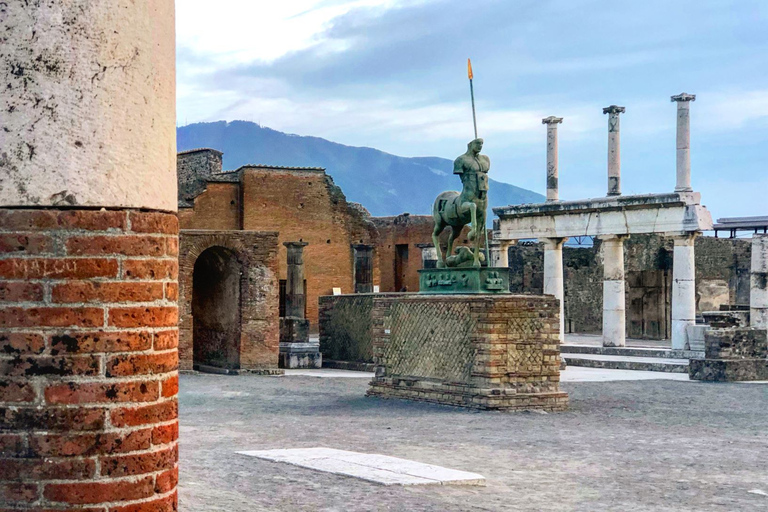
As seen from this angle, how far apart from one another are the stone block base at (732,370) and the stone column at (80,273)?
1562cm

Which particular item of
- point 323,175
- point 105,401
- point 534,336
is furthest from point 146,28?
point 323,175

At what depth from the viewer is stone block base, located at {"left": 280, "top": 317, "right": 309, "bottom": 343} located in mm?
20438

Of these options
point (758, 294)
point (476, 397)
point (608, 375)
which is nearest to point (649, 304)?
point (758, 294)

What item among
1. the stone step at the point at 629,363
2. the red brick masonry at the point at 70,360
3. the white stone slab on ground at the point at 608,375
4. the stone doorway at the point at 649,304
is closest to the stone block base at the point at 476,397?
the white stone slab on ground at the point at 608,375

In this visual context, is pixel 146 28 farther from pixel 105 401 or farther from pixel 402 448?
pixel 402 448

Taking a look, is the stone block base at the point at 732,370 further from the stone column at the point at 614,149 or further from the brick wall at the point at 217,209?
the brick wall at the point at 217,209

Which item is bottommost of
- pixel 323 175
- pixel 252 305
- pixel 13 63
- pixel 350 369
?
pixel 350 369

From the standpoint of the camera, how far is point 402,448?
9039 mm

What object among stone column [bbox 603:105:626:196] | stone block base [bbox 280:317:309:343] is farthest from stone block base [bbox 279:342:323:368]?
stone column [bbox 603:105:626:196]

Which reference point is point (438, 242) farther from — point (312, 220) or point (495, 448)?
point (312, 220)

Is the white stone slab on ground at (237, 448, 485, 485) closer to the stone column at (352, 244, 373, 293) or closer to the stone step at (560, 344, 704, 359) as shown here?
the stone step at (560, 344, 704, 359)

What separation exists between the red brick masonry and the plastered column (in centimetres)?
8

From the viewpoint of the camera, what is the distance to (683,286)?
2428 cm

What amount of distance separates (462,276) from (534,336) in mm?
1196
